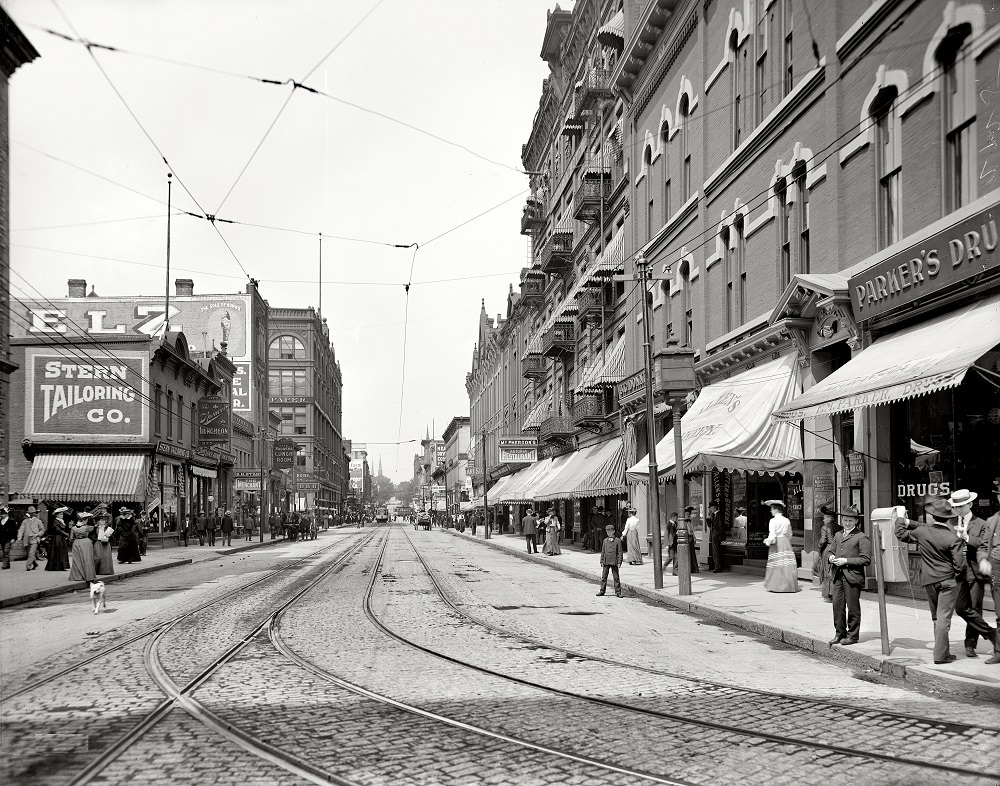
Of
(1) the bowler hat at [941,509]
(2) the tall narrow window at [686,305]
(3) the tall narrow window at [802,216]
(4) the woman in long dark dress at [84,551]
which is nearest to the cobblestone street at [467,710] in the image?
(1) the bowler hat at [941,509]

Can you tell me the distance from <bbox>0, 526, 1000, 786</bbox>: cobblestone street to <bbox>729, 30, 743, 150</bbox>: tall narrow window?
12.9 metres

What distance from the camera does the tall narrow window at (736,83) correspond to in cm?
2139

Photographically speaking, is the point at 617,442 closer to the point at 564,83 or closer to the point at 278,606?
the point at 278,606

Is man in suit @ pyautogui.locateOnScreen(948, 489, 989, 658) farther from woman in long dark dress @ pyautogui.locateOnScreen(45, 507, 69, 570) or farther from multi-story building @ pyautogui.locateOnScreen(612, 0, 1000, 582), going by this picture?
woman in long dark dress @ pyautogui.locateOnScreen(45, 507, 69, 570)

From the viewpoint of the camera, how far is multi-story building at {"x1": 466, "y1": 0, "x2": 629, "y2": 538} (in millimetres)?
33281

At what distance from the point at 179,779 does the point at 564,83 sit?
43.7 metres

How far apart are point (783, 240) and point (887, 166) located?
4.38 metres

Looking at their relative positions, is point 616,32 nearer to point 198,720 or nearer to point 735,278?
point 735,278

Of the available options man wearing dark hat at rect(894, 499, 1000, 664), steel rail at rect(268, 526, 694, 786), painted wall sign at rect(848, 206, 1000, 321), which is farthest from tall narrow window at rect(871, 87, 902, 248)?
steel rail at rect(268, 526, 694, 786)

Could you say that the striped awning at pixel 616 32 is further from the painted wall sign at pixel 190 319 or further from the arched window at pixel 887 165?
the painted wall sign at pixel 190 319

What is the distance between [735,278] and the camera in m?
21.9

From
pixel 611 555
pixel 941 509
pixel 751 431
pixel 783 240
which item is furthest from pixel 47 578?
pixel 941 509

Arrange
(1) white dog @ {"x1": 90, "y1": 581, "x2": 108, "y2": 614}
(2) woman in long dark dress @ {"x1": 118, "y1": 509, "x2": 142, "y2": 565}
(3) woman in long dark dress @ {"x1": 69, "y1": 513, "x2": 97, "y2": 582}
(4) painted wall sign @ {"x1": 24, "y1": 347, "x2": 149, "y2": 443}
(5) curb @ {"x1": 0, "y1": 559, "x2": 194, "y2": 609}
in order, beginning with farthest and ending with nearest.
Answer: (4) painted wall sign @ {"x1": 24, "y1": 347, "x2": 149, "y2": 443} → (2) woman in long dark dress @ {"x1": 118, "y1": 509, "x2": 142, "y2": 565} → (3) woman in long dark dress @ {"x1": 69, "y1": 513, "x2": 97, "y2": 582} → (5) curb @ {"x1": 0, "y1": 559, "x2": 194, "y2": 609} → (1) white dog @ {"x1": 90, "y1": 581, "x2": 108, "y2": 614}

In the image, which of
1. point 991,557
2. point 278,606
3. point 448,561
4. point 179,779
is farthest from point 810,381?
point 448,561
